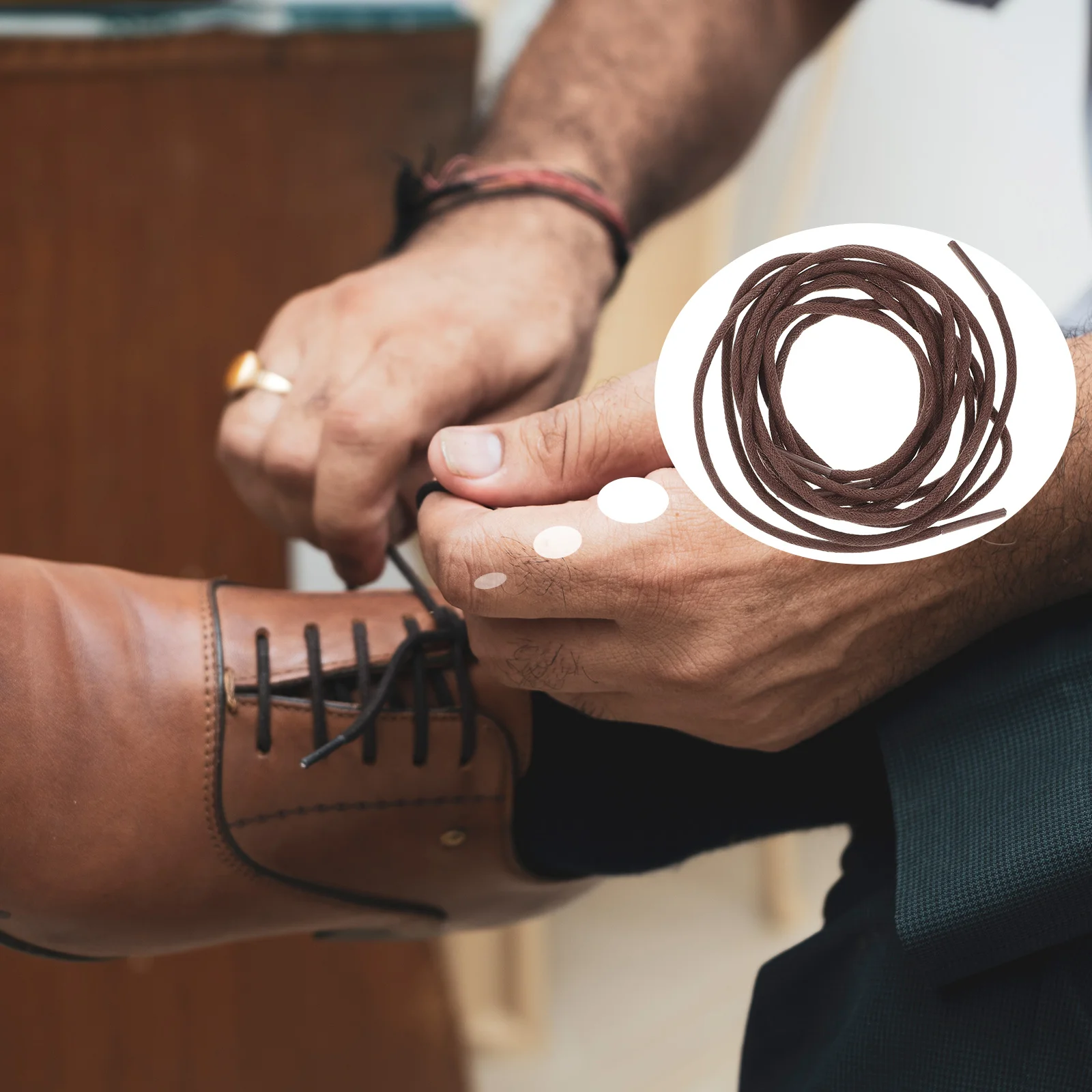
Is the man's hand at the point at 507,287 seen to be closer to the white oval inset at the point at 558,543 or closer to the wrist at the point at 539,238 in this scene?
the wrist at the point at 539,238

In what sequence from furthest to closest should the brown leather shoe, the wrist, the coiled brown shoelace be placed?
the wrist < the brown leather shoe < the coiled brown shoelace

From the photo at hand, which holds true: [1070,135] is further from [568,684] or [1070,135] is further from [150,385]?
[150,385]

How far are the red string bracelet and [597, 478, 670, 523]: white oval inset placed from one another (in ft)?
0.84

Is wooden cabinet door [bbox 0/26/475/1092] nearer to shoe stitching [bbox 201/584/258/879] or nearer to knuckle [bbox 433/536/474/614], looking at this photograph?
shoe stitching [bbox 201/584/258/879]

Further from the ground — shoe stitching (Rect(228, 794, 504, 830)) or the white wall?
the white wall

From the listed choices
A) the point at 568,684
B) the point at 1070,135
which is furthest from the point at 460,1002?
the point at 1070,135

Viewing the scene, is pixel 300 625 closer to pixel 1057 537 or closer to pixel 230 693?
pixel 230 693

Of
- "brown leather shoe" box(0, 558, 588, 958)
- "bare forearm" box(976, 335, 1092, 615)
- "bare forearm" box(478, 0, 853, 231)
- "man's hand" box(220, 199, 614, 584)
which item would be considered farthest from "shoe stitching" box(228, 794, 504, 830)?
"bare forearm" box(478, 0, 853, 231)

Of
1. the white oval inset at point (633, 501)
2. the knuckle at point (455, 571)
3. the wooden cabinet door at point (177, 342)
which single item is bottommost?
the wooden cabinet door at point (177, 342)

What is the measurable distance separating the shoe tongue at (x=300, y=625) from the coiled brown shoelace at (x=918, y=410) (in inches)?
9.2

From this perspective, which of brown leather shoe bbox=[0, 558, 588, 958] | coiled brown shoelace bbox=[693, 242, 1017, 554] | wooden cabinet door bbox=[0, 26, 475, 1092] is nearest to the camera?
coiled brown shoelace bbox=[693, 242, 1017, 554]

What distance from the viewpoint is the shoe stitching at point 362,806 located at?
1.58 ft

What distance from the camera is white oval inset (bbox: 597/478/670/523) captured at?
354 millimetres

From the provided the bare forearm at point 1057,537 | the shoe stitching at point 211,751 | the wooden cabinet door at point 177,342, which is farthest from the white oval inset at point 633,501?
the wooden cabinet door at point 177,342
